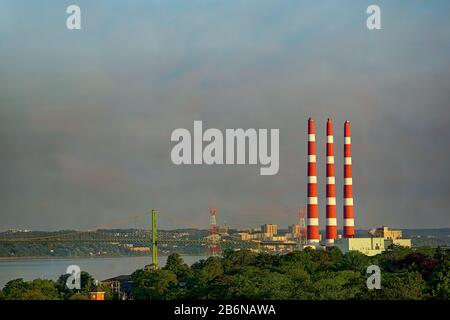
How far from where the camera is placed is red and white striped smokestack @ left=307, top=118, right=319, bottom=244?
4422cm

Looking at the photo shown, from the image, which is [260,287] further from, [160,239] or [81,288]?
[160,239]

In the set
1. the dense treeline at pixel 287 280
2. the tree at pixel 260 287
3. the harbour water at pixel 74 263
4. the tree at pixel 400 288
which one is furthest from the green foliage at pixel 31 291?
the harbour water at pixel 74 263

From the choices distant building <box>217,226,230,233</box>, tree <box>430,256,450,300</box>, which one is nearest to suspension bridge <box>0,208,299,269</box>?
distant building <box>217,226,230,233</box>

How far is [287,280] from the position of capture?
29.0 metres

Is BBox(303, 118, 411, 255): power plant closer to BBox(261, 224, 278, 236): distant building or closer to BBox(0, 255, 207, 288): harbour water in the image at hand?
BBox(0, 255, 207, 288): harbour water

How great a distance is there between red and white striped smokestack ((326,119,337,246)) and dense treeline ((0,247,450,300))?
2.12 metres

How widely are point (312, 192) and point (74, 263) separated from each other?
2131 centimetres

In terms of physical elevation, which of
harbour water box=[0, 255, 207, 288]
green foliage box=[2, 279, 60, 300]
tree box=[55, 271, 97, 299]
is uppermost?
green foliage box=[2, 279, 60, 300]

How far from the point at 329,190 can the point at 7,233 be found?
63.5 ft

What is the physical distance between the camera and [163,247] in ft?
230
